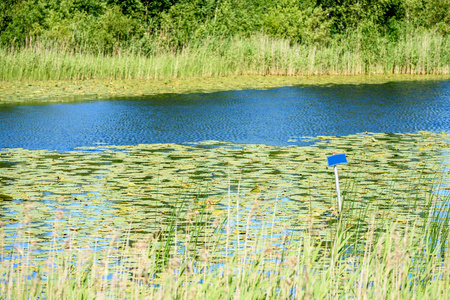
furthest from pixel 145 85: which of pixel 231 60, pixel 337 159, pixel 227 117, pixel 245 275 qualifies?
pixel 245 275

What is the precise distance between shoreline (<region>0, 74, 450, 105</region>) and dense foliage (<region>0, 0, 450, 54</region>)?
3.17 meters

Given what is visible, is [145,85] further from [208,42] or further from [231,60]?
[231,60]

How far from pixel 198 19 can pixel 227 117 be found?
20076mm

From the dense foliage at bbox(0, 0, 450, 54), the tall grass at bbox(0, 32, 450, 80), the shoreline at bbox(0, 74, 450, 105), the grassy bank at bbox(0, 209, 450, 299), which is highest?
the dense foliage at bbox(0, 0, 450, 54)

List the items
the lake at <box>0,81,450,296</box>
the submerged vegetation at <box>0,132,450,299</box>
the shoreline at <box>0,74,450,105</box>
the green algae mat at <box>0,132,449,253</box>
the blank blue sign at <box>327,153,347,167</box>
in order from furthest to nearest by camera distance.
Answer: the shoreline at <box>0,74,450,105</box>
the green algae mat at <box>0,132,449,253</box>
the blank blue sign at <box>327,153,347,167</box>
the lake at <box>0,81,450,296</box>
the submerged vegetation at <box>0,132,450,299</box>

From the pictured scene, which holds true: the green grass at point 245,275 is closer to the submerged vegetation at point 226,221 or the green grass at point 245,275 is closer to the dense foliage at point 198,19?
the submerged vegetation at point 226,221

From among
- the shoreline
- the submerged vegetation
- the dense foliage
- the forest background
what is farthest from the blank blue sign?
the dense foliage

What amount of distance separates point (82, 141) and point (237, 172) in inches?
135

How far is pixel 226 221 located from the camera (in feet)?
19.1

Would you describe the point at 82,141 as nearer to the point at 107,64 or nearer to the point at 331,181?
the point at 331,181

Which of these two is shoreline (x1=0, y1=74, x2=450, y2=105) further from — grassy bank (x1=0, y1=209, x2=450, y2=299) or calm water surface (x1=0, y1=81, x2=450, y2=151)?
grassy bank (x1=0, y1=209, x2=450, y2=299)

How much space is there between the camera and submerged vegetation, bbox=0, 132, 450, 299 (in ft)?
12.4

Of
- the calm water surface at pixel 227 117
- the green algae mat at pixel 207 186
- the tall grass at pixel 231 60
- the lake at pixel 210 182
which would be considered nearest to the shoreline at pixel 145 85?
the tall grass at pixel 231 60

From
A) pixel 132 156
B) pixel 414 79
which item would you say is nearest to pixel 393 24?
pixel 414 79
